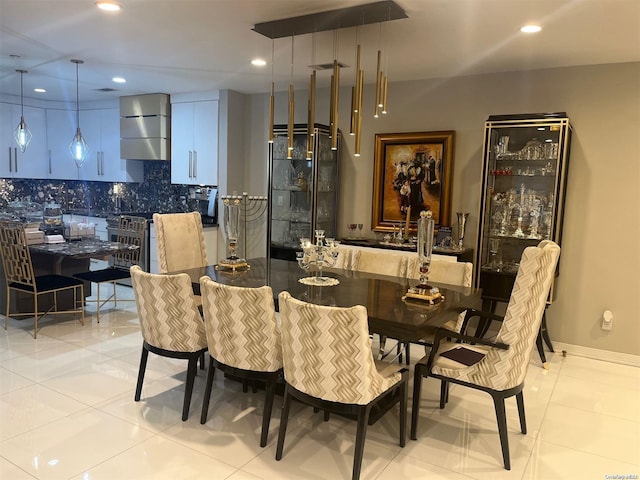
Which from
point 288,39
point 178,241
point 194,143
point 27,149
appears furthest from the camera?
point 27,149

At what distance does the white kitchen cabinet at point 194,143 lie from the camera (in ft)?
20.1

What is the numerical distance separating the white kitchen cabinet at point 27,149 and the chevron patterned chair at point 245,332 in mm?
6073

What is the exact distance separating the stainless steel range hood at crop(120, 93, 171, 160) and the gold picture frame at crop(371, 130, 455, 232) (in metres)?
2.91

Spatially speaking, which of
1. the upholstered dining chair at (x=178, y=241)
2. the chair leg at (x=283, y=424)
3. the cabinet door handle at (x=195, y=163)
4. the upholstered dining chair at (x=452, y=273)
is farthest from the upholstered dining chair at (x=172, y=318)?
the cabinet door handle at (x=195, y=163)

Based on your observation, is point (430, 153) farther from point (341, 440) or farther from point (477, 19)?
point (341, 440)

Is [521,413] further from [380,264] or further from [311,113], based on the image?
[311,113]

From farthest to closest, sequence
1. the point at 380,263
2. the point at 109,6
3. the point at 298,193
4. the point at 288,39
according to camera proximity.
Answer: the point at 298,193 → the point at 380,263 → the point at 288,39 → the point at 109,6

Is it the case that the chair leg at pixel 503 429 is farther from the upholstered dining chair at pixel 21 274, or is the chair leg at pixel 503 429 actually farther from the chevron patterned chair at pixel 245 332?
the upholstered dining chair at pixel 21 274

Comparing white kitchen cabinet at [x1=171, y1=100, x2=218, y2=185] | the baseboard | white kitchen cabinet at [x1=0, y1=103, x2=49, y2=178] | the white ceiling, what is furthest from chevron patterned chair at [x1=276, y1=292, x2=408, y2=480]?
white kitchen cabinet at [x1=0, y1=103, x2=49, y2=178]

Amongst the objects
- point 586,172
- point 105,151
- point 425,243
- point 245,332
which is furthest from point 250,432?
point 105,151

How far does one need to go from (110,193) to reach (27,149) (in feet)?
4.30

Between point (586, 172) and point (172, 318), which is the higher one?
point (586, 172)

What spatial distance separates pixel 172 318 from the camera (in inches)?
117

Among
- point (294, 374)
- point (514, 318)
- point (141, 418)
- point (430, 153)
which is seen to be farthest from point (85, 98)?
point (514, 318)
